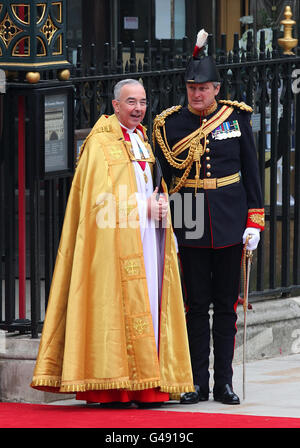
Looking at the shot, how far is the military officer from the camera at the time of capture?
8.20m

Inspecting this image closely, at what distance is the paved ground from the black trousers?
0.67 ft

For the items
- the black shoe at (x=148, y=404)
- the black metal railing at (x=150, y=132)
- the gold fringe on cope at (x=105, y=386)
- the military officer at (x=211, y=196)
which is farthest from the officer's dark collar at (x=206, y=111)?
the black shoe at (x=148, y=404)

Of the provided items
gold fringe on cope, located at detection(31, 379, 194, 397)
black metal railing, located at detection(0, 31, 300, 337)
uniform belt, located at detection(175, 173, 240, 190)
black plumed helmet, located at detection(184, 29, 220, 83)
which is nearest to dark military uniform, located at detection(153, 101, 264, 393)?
uniform belt, located at detection(175, 173, 240, 190)

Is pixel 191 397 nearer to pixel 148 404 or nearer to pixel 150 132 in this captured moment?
pixel 148 404

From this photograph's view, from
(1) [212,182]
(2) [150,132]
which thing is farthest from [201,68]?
(2) [150,132]

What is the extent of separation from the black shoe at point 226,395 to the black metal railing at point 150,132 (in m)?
1.12

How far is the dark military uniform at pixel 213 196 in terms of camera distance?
820 cm

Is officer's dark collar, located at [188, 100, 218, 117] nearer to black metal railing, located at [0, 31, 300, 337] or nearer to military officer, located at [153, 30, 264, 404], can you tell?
military officer, located at [153, 30, 264, 404]

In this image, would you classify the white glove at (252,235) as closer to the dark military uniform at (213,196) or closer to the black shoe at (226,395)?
the dark military uniform at (213,196)

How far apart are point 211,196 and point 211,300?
609 mm

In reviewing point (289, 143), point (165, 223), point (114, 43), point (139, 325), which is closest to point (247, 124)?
point (165, 223)

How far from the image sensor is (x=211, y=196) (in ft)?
26.9
